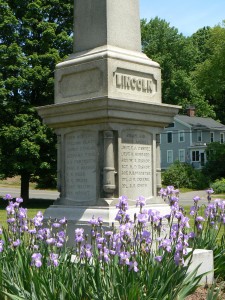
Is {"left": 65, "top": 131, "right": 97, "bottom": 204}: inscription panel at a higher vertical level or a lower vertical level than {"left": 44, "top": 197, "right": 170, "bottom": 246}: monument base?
higher

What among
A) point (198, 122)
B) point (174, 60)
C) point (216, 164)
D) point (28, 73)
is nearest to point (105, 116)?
point (28, 73)

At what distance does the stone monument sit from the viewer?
23.9 feet

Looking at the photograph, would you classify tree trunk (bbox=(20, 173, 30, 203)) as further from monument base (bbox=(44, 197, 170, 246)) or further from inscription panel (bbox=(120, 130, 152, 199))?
inscription panel (bbox=(120, 130, 152, 199))

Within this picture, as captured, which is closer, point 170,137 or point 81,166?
point 81,166

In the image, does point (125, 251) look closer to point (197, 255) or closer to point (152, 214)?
point (152, 214)

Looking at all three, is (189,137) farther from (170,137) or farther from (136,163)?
(136,163)

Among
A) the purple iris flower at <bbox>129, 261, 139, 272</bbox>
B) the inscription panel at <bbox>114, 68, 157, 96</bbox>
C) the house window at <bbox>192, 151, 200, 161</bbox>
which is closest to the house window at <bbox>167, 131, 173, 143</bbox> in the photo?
the house window at <bbox>192, 151, 200, 161</bbox>

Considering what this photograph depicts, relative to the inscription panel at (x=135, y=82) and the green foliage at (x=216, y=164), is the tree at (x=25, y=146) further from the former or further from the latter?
the green foliage at (x=216, y=164)

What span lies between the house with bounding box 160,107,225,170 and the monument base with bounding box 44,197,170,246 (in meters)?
54.7

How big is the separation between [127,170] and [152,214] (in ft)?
7.82

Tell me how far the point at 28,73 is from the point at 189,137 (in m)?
39.9

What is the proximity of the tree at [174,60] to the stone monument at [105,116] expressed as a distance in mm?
49751

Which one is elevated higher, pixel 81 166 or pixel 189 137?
pixel 189 137

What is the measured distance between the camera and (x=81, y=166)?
7.65 m
